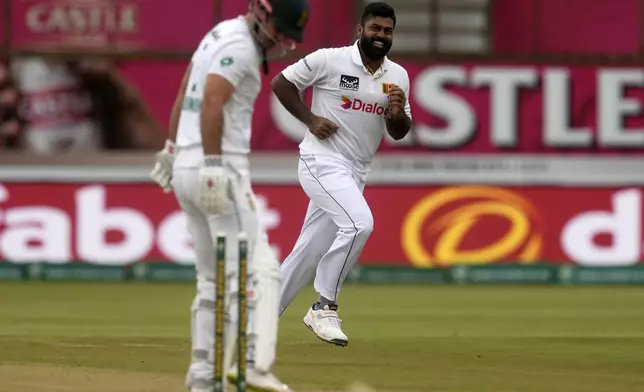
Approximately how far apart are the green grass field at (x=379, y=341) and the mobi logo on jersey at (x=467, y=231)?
1.15 metres

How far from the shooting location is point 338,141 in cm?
842

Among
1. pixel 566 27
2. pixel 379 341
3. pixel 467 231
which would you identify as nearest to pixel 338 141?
pixel 379 341

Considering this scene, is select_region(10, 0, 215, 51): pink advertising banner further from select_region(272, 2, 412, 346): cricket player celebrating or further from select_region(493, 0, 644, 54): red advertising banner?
select_region(272, 2, 412, 346): cricket player celebrating

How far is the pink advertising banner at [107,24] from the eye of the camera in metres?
16.3

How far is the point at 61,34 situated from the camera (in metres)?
16.4

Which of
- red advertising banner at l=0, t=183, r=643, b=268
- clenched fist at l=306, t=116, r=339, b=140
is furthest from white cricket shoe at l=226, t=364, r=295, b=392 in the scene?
red advertising banner at l=0, t=183, r=643, b=268

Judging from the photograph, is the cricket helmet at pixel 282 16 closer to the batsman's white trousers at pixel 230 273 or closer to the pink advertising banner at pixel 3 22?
the batsman's white trousers at pixel 230 273

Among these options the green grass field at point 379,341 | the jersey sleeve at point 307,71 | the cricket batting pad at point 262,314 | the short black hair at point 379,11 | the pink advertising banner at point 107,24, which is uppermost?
the pink advertising banner at point 107,24

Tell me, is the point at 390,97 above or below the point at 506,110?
above

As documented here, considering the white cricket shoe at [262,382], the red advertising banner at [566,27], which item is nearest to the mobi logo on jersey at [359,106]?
the white cricket shoe at [262,382]

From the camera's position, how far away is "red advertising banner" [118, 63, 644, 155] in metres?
16.2

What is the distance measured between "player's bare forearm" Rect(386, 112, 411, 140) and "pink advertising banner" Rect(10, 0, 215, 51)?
8.24m

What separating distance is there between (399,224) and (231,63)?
9.63 metres

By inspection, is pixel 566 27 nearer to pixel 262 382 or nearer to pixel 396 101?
pixel 396 101
